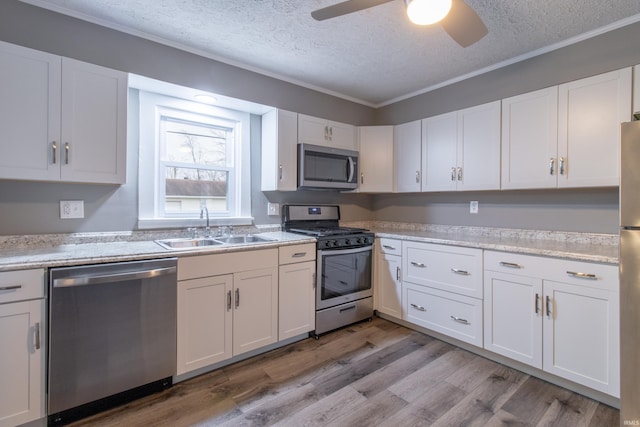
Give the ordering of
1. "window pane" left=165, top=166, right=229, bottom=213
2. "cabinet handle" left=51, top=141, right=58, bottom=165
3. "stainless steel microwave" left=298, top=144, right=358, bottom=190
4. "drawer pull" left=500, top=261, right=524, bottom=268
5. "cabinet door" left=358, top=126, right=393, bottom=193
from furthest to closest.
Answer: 1. "cabinet door" left=358, top=126, right=393, bottom=193
2. "stainless steel microwave" left=298, top=144, right=358, bottom=190
3. "window pane" left=165, top=166, right=229, bottom=213
4. "drawer pull" left=500, top=261, right=524, bottom=268
5. "cabinet handle" left=51, top=141, right=58, bottom=165

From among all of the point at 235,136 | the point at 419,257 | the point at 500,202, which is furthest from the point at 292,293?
the point at 500,202

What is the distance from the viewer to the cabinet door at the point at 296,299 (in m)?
2.47

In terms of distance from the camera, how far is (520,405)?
182 cm

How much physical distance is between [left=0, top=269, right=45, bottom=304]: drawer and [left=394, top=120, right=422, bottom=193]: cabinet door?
3051 millimetres

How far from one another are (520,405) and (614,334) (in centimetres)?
69

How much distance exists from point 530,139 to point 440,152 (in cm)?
78

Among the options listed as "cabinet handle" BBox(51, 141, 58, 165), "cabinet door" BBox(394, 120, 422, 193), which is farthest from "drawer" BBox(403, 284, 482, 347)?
"cabinet handle" BBox(51, 141, 58, 165)

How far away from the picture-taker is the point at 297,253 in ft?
8.38

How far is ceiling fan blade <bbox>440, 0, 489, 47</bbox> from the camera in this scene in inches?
56.9

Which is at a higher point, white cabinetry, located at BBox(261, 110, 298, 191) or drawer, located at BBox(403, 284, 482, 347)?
white cabinetry, located at BBox(261, 110, 298, 191)

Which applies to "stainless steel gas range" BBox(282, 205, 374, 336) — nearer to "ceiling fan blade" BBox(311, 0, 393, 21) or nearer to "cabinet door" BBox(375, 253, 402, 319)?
"cabinet door" BBox(375, 253, 402, 319)

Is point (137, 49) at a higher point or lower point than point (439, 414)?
higher

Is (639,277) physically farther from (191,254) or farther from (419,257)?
(191,254)

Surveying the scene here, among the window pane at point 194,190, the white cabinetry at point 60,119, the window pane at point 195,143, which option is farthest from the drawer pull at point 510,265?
the white cabinetry at point 60,119
